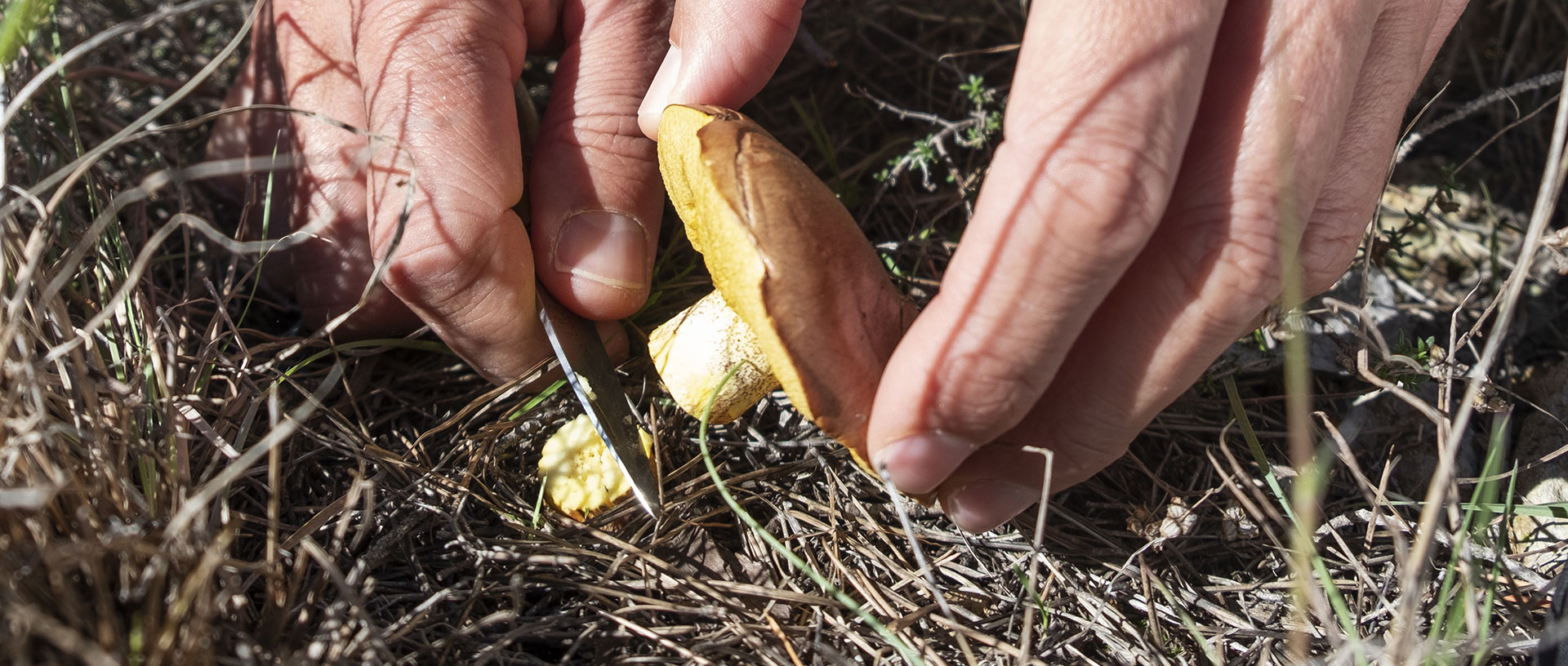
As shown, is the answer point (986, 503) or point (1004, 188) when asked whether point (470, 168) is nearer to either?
point (1004, 188)

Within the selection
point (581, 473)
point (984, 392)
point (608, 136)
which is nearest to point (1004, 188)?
point (984, 392)

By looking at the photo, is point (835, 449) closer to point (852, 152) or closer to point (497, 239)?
point (497, 239)

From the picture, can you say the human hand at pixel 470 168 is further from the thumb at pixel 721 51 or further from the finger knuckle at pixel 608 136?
the thumb at pixel 721 51

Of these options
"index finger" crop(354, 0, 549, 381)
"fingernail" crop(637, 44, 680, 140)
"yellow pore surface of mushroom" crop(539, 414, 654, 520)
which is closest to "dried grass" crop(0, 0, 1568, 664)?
"yellow pore surface of mushroom" crop(539, 414, 654, 520)

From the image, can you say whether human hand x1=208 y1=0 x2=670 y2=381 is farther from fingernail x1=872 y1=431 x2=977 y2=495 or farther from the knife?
fingernail x1=872 y1=431 x2=977 y2=495

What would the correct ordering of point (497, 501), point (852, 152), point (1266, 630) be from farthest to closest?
point (852, 152)
point (497, 501)
point (1266, 630)

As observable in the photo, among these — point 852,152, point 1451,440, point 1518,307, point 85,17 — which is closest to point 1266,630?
point 1451,440
